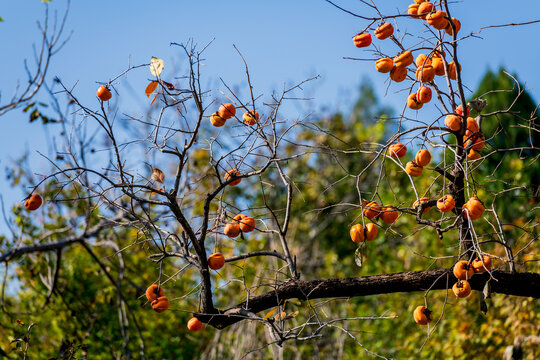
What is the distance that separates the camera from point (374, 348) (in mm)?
5332

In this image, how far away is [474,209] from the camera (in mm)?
2133

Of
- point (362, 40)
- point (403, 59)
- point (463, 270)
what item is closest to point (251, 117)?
point (362, 40)

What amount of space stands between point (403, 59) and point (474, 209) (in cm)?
64

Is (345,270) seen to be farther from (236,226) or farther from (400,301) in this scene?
(236,226)

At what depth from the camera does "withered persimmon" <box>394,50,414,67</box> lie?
224 cm

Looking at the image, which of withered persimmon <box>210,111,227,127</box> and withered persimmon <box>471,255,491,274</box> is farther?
withered persimmon <box>210,111,227,127</box>

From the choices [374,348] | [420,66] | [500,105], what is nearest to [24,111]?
[420,66]

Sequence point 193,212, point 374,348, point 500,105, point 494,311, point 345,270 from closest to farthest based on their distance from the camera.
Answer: point 494,311 → point 374,348 → point 193,212 → point 345,270 → point 500,105

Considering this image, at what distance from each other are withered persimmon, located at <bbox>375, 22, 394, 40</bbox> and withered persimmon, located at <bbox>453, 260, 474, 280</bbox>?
944mm

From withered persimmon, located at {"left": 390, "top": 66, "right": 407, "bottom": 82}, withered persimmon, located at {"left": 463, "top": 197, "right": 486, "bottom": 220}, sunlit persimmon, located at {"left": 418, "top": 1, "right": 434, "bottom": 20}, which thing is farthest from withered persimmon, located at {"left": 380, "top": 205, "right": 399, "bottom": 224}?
sunlit persimmon, located at {"left": 418, "top": 1, "right": 434, "bottom": 20}

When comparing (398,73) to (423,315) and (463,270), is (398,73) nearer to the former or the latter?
(463,270)

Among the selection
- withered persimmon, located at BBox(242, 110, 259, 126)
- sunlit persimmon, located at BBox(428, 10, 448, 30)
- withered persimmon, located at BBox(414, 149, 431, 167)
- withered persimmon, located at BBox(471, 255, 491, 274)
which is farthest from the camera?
withered persimmon, located at BBox(242, 110, 259, 126)

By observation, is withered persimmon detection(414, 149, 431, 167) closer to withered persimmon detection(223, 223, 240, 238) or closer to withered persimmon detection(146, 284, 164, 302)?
withered persimmon detection(223, 223, 240, 238)

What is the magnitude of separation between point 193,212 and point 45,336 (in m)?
2.02
